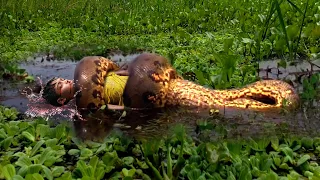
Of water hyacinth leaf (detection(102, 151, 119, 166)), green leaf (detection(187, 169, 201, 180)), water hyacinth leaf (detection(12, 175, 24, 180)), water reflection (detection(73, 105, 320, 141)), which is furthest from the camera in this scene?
water reflection (detection(73, 105, 320, 141))

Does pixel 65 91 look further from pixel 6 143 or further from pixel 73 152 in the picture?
pixel 73 152

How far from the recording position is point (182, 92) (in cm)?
504

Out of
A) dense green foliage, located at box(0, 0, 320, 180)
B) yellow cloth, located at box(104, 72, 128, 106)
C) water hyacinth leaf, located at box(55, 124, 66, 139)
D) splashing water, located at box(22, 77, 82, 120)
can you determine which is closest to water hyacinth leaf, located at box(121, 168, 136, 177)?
dense green foliage, located at box(0, 0, 320, 180)

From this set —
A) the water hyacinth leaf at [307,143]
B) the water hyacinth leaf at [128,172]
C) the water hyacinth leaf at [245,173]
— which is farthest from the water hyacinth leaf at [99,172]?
the water hyacinth leaf at [307,143]

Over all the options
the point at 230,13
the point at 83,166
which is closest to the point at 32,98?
the point at 83,166

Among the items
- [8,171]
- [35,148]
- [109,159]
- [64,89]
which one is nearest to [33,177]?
[8,171]

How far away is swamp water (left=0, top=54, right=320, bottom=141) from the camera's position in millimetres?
4062

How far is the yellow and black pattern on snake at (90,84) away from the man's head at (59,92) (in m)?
0.11

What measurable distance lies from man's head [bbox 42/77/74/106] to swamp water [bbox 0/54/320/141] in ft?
0.22

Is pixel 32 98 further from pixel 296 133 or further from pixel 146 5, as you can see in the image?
pixel 146 5

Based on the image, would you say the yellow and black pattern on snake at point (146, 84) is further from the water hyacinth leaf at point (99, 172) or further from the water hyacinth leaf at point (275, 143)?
the water hyacinth leaf at point (99, 172)

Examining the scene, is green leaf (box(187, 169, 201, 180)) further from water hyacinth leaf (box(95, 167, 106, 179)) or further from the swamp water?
the swamp water

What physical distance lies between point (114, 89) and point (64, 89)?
0.50 m

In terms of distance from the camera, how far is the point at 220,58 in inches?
205
